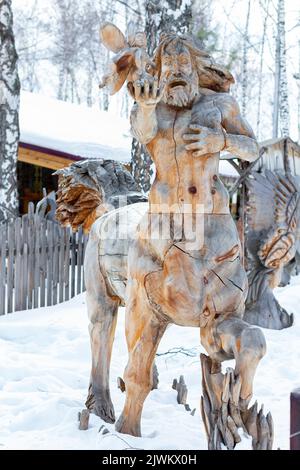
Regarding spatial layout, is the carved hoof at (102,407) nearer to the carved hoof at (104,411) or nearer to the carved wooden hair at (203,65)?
the carved hoof at (104,411)

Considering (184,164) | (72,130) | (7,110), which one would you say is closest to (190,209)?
(184,164)

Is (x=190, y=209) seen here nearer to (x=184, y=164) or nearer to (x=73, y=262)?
(x=184, y=164)

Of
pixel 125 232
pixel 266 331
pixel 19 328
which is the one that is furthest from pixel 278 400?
pixel 19 328

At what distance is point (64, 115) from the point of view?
16.6m

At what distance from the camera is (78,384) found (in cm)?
466

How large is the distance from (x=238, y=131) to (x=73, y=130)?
12.2 m

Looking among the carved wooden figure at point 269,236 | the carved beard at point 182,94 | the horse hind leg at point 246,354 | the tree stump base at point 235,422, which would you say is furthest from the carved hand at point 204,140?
the carved wooden figure at point 269,236

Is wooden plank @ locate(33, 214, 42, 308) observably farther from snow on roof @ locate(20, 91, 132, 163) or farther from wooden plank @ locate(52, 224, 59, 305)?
snow on roof @ locate(20, 91, 132, 163)

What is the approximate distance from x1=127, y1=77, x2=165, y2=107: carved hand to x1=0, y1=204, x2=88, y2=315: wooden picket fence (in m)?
5.02

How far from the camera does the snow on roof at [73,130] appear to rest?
1282 centimetres

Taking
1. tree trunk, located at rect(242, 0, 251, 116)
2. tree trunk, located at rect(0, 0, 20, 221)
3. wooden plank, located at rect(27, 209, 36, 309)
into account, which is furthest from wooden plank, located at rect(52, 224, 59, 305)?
tree trunk, located at rect(242, 0, 251, 116)

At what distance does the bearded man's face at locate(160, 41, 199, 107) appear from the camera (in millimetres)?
2809

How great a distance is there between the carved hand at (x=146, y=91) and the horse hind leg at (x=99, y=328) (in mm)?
1354
